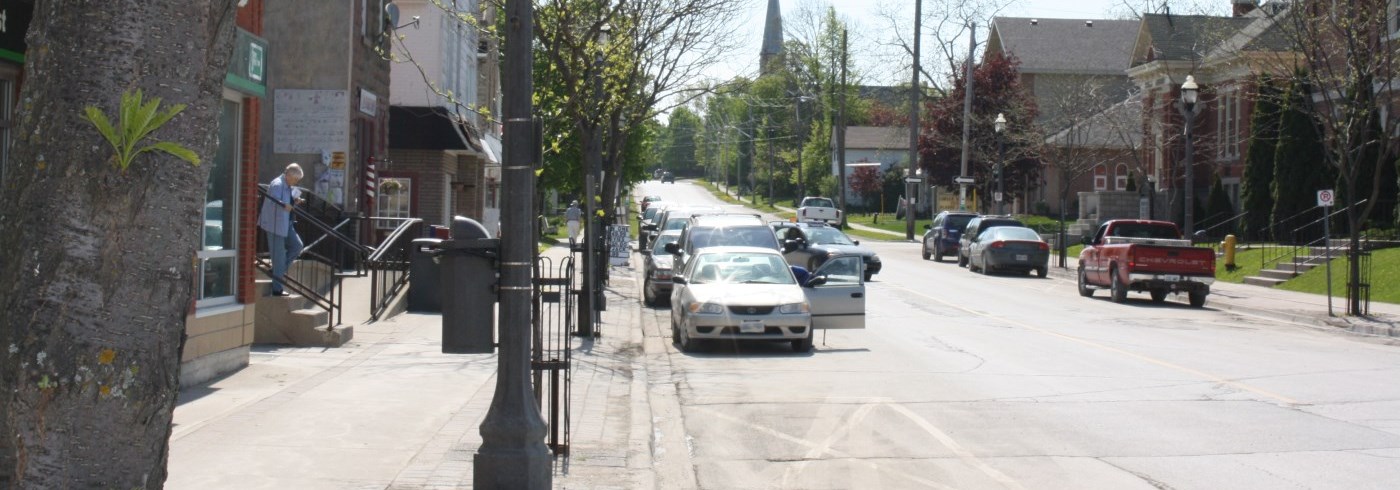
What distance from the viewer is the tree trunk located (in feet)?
12.6

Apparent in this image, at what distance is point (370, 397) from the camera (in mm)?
11344

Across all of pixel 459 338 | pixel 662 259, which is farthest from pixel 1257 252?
pixel 459 338

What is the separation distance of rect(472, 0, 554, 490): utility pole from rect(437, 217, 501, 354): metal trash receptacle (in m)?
0.18

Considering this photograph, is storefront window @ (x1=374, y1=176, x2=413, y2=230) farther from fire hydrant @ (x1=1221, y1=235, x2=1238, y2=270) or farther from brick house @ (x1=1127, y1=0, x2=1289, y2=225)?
brick house @ (x1=1127, y1=0, x2=1289, y2=225)

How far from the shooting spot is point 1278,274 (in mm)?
31094

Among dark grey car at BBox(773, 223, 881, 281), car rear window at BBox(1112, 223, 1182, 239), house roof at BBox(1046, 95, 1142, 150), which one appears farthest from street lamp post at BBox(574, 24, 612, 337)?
house roof at BBox(1046, 95, 1142, 150)

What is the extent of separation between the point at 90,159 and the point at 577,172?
49.7 m

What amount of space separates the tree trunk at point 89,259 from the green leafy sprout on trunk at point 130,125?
4 cm

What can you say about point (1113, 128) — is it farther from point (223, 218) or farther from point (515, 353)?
point (515, 353)

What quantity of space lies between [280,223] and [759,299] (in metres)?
5.94

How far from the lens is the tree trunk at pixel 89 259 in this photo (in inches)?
151

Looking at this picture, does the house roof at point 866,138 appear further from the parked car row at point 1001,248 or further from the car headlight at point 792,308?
the car headlight at point 792,308

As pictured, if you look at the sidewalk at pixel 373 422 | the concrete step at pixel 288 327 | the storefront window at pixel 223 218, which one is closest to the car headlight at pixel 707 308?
the sidewalk at pixel 373 422

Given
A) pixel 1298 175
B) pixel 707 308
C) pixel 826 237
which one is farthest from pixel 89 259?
pixel 1298 175
